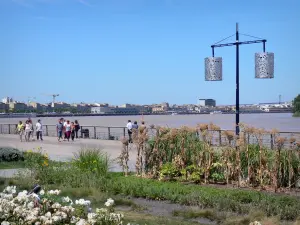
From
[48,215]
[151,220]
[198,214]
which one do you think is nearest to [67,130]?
[198,214]

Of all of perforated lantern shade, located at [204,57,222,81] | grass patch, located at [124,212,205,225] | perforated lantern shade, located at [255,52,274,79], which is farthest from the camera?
perforated lantern shade, located at [204,57,222,81]

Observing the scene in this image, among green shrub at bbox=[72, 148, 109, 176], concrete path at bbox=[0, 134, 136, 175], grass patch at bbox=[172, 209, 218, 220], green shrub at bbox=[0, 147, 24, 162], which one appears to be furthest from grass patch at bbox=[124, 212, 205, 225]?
green shrub at bbox=[0, 147, 24, 162]

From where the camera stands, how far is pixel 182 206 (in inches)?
345

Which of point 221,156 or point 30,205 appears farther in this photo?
point 221,156

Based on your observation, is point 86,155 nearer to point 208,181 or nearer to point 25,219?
point 208,181

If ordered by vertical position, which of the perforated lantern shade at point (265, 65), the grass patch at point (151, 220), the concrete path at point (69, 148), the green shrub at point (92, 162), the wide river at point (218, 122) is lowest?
the wide river at point (218, 122)

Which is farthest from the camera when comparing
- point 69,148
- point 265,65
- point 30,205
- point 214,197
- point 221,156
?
point 69,148

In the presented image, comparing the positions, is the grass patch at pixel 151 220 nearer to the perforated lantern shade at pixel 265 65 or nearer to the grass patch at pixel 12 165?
the perforated lantern shade at pixel 265 65

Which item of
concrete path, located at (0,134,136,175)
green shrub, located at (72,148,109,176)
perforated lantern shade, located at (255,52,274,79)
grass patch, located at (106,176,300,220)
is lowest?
concrete path, located at (0,134,136,175)

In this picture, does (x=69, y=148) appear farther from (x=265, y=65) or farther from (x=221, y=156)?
(x=221, y=156)

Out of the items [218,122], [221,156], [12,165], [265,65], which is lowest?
[218,122]

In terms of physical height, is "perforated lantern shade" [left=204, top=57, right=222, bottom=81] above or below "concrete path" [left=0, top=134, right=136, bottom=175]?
above

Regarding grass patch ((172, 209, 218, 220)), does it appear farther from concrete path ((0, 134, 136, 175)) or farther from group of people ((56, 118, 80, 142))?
group of people ((56, 118, 80, 142))

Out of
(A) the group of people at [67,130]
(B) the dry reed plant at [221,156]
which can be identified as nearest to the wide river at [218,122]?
(A) the group of people at [67,130]
